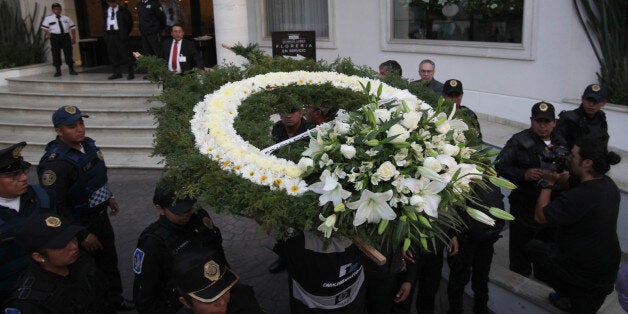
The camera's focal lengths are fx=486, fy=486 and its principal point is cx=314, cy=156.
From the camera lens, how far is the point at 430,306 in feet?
15.0

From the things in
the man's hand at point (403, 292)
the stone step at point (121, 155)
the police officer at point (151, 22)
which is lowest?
the man's hand at point (403, 292)

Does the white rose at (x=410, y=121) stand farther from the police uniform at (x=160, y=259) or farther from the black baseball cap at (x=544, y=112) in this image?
the black baseball cap at (x=544, y=112)

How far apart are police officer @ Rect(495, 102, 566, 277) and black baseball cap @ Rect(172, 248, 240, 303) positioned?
319 centimetres

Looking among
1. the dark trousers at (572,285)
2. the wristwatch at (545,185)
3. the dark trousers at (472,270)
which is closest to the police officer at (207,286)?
the dark trousers at (472,270)

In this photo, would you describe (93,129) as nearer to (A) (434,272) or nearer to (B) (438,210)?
(A) (434,272)

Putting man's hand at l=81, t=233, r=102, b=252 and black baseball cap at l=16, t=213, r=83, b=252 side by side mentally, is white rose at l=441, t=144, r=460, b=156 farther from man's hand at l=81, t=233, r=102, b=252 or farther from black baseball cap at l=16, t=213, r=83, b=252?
man's hand at l=81, t=233, r=102, b=252

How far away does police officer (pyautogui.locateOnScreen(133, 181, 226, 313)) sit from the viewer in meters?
3.41

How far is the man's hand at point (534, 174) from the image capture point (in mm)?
4684

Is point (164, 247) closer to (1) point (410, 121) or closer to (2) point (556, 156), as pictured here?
(1) point (410, 121)

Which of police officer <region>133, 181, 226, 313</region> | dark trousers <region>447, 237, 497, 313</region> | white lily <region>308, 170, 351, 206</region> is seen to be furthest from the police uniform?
dark trousers <region>447, 237, 497, 313</region>

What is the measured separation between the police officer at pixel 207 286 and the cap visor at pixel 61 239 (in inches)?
35.3

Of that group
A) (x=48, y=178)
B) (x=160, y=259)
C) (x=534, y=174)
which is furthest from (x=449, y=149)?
(x=48, y=178)

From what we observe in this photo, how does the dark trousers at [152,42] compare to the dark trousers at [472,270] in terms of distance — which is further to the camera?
the dark trousers at [152,42]

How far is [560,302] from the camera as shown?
4359 mm
